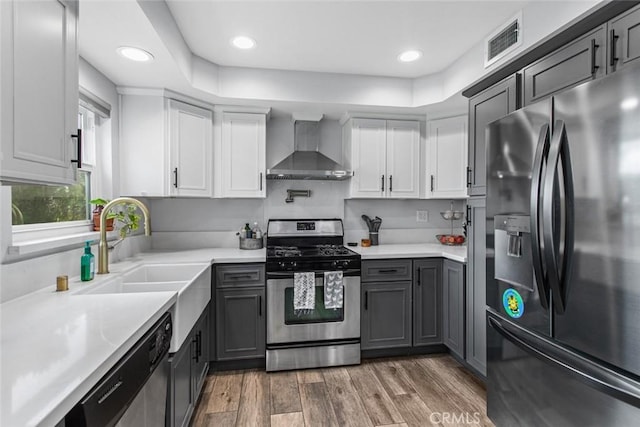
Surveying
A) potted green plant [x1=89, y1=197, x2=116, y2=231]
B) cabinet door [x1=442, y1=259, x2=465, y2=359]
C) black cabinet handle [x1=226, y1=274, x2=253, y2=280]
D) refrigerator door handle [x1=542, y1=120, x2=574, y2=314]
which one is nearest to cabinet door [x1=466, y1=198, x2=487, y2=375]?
cabinet door [x1=442, y1=259, x2=465, y2=359]

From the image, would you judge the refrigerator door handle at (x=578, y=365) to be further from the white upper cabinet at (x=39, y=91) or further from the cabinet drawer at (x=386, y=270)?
the white upper cabinet at (x=39, y=91)

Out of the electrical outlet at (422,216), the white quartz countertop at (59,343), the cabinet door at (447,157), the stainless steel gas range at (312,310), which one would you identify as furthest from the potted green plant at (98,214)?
the electrical outlet at (422,216)

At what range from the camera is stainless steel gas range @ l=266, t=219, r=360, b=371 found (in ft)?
8.37

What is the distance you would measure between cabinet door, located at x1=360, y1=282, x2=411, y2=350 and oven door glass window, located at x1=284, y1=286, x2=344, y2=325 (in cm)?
26

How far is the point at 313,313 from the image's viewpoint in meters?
2.62

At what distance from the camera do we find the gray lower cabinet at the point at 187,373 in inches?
60.4

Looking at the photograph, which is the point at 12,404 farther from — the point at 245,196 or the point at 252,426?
the point at 245,196

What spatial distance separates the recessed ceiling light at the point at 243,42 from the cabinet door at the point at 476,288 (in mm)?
2048

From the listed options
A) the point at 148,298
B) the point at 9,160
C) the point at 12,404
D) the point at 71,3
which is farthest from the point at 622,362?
the point at 71,3

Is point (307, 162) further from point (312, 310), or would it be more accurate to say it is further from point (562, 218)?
point (562, 218)

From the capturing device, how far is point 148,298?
1.37m

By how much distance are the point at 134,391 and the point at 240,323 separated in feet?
5.22

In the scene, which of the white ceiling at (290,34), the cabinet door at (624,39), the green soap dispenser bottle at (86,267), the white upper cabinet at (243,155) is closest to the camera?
the cabinet door at (624,39)

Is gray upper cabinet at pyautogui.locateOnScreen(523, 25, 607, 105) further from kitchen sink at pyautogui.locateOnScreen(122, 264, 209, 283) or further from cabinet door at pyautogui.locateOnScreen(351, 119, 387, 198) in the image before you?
kitchen sink at pyautogui.locateOnScreen(122, 264, 209, 283)
